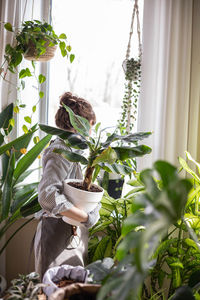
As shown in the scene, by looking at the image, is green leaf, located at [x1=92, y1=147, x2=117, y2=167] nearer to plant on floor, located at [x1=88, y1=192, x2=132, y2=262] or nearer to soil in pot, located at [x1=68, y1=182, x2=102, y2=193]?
soil in pot, located at [x1=68, y1=182, x2=102, y2=193]

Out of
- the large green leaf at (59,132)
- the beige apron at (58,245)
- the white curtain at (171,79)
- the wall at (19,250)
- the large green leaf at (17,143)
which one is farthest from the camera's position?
the wall at (19,250)

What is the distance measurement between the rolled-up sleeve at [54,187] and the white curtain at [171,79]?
790mm

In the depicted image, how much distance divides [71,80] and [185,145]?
1.14 metres

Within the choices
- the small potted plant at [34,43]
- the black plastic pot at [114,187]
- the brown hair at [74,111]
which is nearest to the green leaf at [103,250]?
the black plastic pot at [114,187]

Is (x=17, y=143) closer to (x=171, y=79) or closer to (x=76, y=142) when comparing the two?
(x=76, y=142)

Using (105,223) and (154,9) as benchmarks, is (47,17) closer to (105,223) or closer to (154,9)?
(154,9)

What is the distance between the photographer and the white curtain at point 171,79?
221cm

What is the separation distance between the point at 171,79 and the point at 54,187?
108 cm

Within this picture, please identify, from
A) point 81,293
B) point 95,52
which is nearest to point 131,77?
point 95,52

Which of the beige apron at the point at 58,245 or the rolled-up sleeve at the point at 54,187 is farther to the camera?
the beige apron at the point at 58,245

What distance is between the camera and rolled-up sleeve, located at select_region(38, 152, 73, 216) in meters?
1.59

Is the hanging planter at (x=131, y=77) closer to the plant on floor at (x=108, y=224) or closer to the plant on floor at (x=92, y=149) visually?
the plant on floor at (x=108, y=224)

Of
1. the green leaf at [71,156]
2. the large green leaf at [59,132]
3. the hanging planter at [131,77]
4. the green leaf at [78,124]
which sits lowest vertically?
the green leaf at [71,156]

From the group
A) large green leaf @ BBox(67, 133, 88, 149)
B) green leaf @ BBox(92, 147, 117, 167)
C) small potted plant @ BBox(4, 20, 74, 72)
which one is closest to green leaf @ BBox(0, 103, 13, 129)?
small potted plant @ BBox(4, 20, 74, 72)
